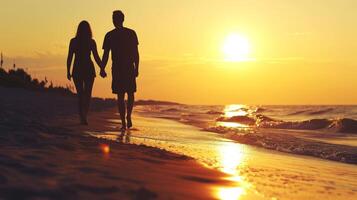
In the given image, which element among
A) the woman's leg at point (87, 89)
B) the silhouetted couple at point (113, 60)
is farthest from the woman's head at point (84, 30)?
the woman's leg at point (87, 89)

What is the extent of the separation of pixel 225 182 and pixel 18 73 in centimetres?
3694

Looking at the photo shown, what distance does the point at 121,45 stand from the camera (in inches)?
380

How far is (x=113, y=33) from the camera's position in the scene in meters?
9.71

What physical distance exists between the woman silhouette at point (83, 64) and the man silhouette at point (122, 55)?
404 mm

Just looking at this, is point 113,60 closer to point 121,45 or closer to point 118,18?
point 121,45

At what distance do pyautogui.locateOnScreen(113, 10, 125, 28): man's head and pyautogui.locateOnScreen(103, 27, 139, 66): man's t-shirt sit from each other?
95 mm

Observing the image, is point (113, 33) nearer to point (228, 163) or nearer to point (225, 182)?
point (228, 163)

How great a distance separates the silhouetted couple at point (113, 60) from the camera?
9.67 m

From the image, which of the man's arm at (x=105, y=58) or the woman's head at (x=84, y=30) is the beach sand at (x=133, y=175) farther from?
the woman's head at (x=84, y=30)

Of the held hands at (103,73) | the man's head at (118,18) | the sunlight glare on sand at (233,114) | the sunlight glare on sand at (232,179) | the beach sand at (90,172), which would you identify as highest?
the man's head at (118,18)

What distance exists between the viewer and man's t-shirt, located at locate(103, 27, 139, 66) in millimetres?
9672

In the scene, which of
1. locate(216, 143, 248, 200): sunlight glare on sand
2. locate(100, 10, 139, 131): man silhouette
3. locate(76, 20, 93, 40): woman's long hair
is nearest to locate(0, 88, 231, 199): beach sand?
locate(216, 143, 248, 200): sunlight glare on sand

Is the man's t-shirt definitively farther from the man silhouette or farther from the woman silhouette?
the woman silhouette

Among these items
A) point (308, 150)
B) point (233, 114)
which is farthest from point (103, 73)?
point (233, 114)
